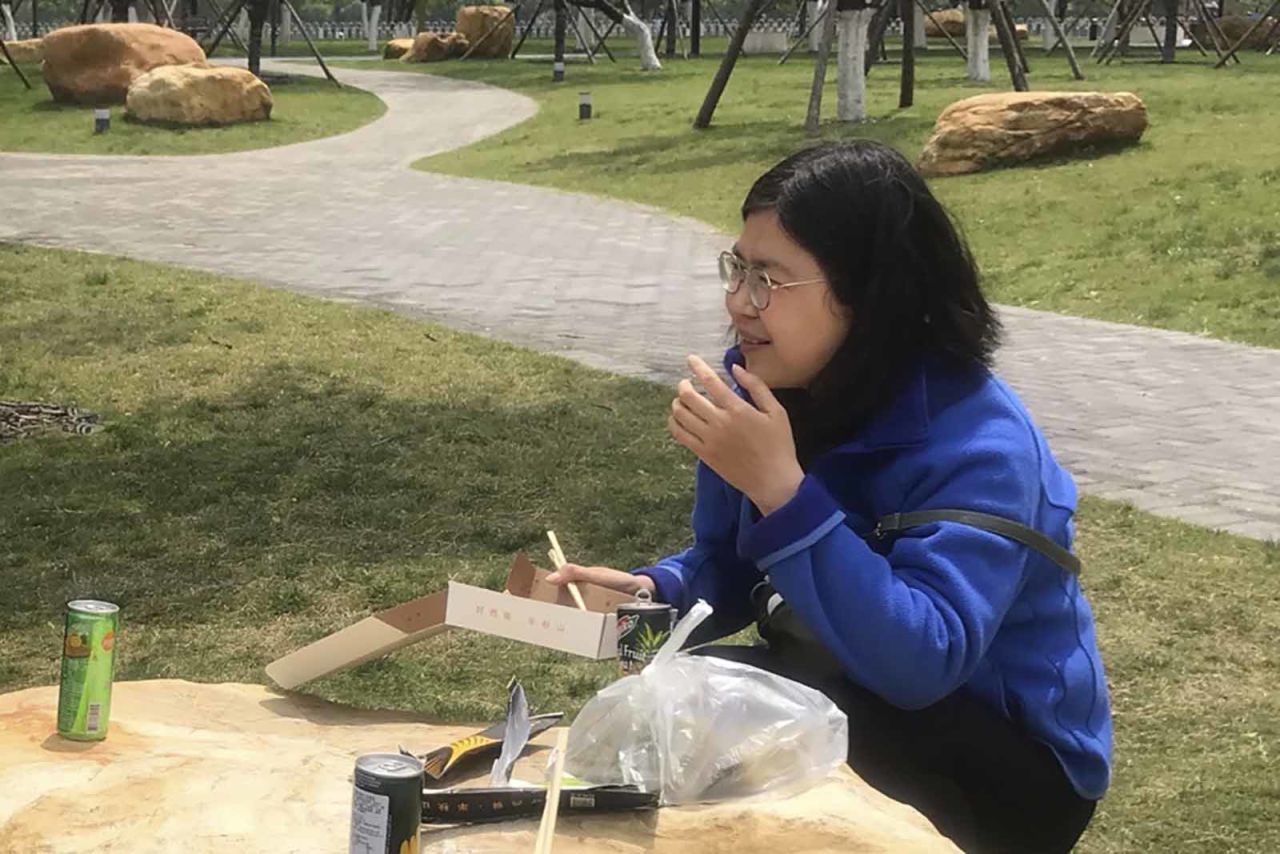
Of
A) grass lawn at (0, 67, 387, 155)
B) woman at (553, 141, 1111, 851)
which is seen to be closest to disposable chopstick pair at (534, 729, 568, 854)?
woman at (553, 141, 1111, 851)

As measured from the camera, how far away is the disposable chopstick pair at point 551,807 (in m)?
2.07

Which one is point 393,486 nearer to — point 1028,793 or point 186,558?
point 186,558

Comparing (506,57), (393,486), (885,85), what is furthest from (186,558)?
(506,57)

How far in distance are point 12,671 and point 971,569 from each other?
3034mm

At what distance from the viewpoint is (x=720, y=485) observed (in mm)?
2836

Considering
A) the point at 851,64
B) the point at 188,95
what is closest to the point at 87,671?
the point at 851,64

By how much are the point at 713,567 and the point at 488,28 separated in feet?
116

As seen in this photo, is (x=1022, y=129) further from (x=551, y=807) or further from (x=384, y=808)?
(x=384, y=808)

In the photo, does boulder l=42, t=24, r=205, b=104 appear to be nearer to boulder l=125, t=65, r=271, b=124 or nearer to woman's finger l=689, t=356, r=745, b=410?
boulder l=125, t=65, r=271, b=124

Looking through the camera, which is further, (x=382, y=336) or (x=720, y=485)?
(x=382, y=336)

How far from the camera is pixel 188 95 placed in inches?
826

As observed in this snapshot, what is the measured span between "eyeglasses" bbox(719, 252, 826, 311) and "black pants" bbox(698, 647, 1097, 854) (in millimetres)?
565

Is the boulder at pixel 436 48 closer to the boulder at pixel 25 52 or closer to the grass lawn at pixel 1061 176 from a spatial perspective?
the boulder at pixel 25 52

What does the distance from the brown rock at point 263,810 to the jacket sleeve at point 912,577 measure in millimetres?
188
